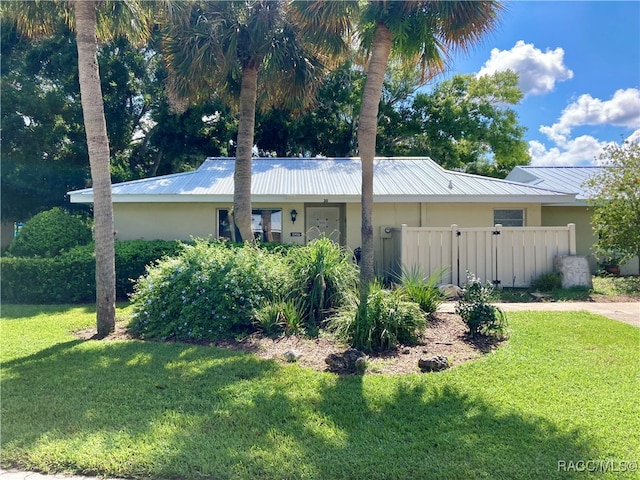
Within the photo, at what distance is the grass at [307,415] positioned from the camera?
3279 mm

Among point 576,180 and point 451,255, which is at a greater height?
point 576,180

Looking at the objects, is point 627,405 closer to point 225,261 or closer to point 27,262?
point 225,261

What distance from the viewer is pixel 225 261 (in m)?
7.59

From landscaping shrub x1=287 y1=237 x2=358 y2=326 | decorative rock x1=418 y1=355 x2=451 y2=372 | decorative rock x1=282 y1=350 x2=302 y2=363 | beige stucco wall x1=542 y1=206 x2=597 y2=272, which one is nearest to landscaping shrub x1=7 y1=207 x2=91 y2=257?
landscaping shrub x1=287 y1=237 x2=358 y2=326

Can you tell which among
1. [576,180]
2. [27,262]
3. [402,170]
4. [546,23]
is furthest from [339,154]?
[27,262]

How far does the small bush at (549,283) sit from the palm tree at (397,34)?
6472 millimetres

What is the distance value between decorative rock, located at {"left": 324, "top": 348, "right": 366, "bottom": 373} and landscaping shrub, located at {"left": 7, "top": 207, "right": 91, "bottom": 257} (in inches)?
350

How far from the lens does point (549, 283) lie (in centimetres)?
1108

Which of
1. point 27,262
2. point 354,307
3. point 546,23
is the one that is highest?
point 546,23

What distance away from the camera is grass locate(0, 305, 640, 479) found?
10.8 ft

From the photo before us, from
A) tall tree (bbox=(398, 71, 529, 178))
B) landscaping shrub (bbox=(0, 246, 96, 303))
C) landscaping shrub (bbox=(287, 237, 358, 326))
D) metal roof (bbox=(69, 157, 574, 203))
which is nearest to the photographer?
landscaping shrub (bbox=(287, 237, 358, 326))

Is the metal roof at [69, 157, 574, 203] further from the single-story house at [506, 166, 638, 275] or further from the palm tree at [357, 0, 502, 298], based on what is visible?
the palm tree at [357, 0, 502, 298]

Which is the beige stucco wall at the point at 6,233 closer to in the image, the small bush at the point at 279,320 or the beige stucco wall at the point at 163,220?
the beige stucco wall at the point at 163,220

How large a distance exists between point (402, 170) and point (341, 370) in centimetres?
1145
